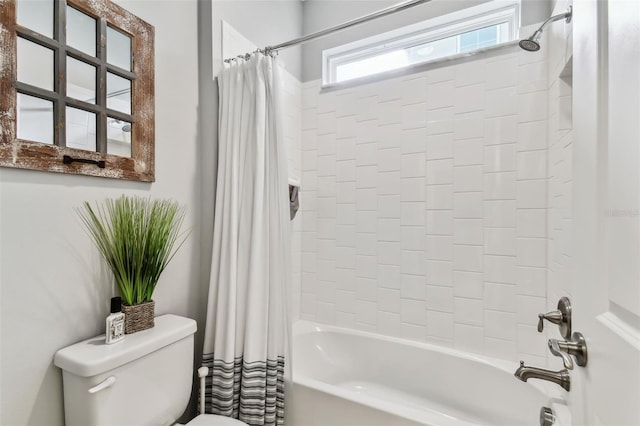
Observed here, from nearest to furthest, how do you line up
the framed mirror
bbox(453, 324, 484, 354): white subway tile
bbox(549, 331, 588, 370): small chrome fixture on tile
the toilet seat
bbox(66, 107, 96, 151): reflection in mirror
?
bbox(549, 331, 588, 370): small chrome fixture on tile, the framed mirror, bbox(66, 107, 96, 151): reflection in mirror, the toilet seat, bbox(453, 324, 484, 354): white subway tile

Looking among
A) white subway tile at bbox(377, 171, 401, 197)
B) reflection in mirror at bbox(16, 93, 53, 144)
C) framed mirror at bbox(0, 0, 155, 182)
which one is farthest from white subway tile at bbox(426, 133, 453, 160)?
reflection in mirror at bbox(16, 93, 53, 144)

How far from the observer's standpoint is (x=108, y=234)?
118cm

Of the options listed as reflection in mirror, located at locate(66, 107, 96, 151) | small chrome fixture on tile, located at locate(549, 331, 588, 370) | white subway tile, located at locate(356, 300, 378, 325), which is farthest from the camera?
white subway tile, located at locate(356, 300, 378, 325)

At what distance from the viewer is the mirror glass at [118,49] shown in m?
1.20

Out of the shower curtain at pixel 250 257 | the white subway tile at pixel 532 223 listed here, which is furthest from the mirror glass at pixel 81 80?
the white subway tile at pixel 532 223

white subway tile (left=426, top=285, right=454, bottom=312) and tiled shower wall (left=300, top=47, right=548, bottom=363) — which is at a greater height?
tiled shower wall (left=300, top=47, right=548, bottom=363)

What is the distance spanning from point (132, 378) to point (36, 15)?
3.96ft

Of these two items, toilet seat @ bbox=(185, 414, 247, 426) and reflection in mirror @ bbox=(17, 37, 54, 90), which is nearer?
reflection in mirror @ bbox=(17, 37, 54, 90)

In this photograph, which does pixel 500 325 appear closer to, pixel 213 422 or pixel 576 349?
pixel 576 349

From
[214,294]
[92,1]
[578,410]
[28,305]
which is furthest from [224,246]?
[578,410]

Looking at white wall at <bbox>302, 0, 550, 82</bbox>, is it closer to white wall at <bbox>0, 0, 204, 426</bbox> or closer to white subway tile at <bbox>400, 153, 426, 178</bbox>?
white subway tile at <bbox>400, 153, 426, 178</bbox>

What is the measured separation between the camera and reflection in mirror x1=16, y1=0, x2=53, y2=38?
0.95 m

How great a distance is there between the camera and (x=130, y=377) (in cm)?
103

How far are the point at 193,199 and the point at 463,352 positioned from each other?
5.59 ft
